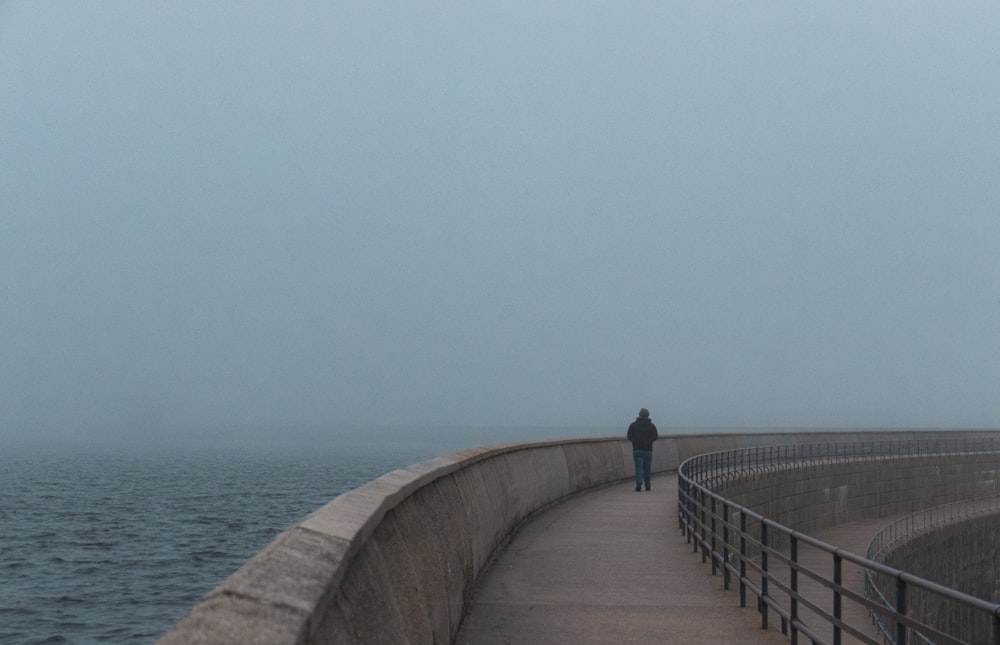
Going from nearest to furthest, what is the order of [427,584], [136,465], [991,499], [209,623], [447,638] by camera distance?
[209,623] → [427,584] → [447,638] → [991,499] → [136,465]

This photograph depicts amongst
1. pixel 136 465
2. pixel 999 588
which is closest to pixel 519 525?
pixel 999 588

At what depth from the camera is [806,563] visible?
31656 millimetres

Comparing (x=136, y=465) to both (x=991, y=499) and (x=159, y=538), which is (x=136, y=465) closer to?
(x=159, y=538)

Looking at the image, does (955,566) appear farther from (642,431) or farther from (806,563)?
(642,431)

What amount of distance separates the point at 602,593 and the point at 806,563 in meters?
20.9

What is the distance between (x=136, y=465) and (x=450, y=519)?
127 meters

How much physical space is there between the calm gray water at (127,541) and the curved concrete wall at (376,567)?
7.52 m

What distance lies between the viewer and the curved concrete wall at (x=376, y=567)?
166 inches

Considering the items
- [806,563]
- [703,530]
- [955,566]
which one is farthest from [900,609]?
[955,566]

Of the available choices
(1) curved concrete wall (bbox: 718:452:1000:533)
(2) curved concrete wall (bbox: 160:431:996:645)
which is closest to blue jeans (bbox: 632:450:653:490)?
(1) curved concrete wall (bbox: 718:452:1000:533)

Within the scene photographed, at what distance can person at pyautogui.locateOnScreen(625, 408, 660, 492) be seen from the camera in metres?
A: 26.2

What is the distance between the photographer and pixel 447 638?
894cm

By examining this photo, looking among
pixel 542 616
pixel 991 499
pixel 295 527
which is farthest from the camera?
pixel 991 499

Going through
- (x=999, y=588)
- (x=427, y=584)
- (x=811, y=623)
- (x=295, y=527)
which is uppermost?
(x=295, y=527)
